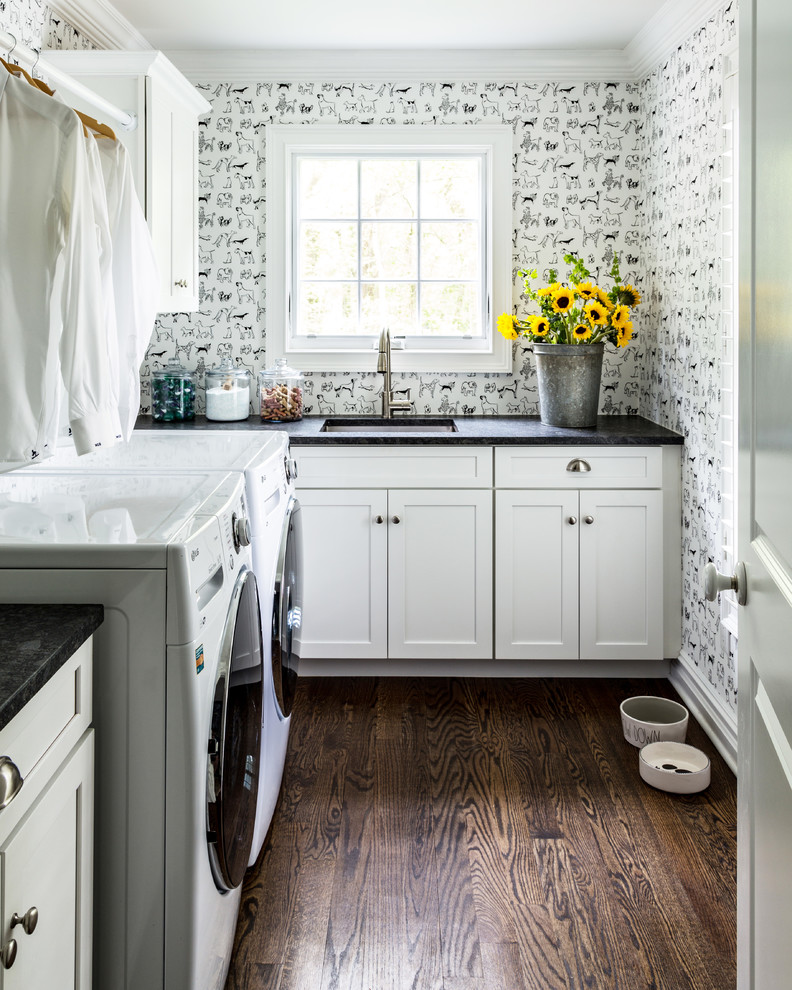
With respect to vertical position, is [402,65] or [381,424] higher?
[402,65]

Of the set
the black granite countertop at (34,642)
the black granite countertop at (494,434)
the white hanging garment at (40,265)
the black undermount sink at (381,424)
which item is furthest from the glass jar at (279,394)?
the black granite countertop at (34,642)

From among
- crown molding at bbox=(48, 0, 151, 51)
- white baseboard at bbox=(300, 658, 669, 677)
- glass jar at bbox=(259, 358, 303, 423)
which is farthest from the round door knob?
crown molding at bbox=(48, 0, 151, 51)

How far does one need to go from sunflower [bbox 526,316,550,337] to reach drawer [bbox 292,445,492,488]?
497 millimetres

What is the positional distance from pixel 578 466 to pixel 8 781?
2.57 metres

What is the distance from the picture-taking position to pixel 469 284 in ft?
12.8

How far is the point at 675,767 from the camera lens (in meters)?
2.67

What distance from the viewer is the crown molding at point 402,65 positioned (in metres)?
3.68

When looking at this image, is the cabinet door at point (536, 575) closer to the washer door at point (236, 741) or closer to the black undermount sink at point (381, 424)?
the black undermount sink at point (381, 424)

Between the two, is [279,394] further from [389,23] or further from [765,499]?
[765,499]

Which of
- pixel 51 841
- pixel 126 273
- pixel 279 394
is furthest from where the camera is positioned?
pixel 279 394

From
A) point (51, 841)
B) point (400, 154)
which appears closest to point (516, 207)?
point (400, 154)

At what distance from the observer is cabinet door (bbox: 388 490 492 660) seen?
10.9 ft

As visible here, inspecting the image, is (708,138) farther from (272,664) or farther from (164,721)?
(164,721)

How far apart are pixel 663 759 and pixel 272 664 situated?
124cm
